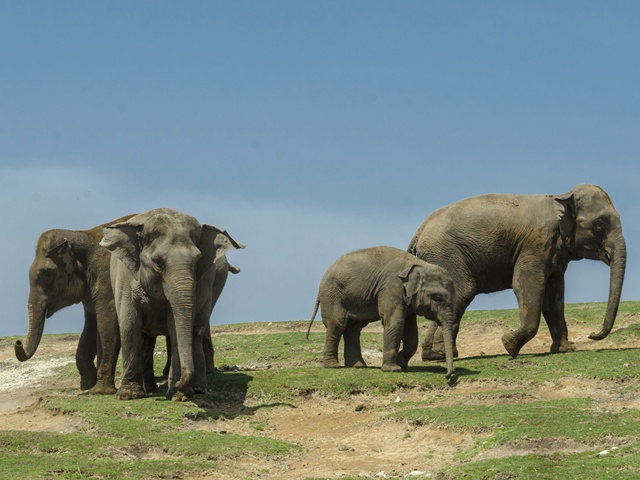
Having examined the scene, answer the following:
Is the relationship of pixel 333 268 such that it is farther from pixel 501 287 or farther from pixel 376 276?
pixel 501 287

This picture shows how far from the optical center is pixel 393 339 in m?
21.9

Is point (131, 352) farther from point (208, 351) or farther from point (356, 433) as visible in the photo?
point (356, 433)

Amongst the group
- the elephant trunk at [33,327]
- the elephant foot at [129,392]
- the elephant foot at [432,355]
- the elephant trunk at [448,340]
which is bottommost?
the elephant foot at [432,355]

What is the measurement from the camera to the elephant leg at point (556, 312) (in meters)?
24.0

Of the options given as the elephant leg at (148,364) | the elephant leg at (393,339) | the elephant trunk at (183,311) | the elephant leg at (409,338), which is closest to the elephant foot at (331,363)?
Answer: the elephant leg at (409,338)

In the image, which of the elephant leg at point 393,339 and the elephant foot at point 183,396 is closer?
the elephant foot at point 183,396

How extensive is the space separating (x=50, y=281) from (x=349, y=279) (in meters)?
5.68

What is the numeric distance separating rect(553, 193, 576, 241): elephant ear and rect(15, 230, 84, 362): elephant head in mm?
9548

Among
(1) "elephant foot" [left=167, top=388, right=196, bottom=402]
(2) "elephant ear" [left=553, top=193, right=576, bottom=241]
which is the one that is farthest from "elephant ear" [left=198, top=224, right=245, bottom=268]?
(2) "elephant ear" [left=553, top=193, right=576, bottom=241]

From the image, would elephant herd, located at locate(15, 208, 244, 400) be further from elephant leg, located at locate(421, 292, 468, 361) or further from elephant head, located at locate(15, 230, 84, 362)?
elephant leg, located at locate(421, 292, 468, 361)

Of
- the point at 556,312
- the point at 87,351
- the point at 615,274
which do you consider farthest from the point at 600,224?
the point at 87,351

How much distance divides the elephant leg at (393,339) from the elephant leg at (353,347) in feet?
3.51

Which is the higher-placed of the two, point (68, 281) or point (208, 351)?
point (68, 281)

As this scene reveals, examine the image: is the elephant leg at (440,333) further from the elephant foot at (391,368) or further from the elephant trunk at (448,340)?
the elephant foot at (391,368)
